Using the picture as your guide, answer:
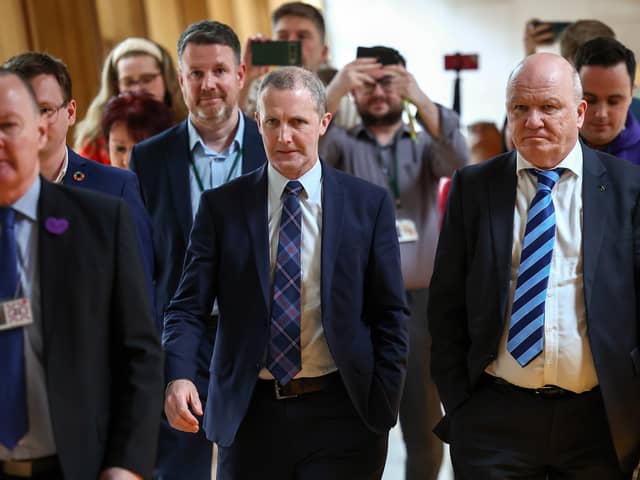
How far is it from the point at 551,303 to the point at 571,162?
0.41 m

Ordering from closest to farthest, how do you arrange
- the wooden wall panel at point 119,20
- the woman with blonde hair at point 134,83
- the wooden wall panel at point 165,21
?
the woman with blonde hair at point 134,83, the wooden wall panel at point 119,20, the wooden wall panel at point 165,21

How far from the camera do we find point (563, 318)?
2.76 metres

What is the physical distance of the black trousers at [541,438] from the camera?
2787mm

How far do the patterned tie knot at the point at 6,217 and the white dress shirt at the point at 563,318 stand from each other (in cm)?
142

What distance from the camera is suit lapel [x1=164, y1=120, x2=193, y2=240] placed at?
352 centimetres

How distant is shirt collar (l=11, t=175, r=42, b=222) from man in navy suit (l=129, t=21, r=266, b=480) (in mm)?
1360

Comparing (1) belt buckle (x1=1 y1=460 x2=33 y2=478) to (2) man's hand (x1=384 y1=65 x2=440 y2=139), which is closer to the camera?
(1) belt buckle (x1=1 y1=460 x2=33 y2=478)

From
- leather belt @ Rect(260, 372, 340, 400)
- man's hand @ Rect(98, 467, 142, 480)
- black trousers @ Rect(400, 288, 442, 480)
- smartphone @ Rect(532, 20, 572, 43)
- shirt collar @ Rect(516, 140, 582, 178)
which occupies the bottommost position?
black trousers @ Rect(400, 288, 442, 480)

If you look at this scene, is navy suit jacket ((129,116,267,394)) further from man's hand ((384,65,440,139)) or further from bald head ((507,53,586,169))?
bald head ((507,53,586,169))

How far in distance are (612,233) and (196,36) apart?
1680mm

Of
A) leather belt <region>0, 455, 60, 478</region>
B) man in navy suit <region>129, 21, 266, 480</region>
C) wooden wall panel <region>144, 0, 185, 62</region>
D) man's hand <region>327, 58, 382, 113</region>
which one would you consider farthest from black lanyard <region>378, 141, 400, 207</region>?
wooden wall panel <region>144, 0, 185, 62</region>

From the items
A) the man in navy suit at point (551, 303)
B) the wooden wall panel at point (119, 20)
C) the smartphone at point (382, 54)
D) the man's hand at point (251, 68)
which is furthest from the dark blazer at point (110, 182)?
the wooden wall panel at point (119, 20)

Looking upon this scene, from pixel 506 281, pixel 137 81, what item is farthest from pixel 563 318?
pixel 137 81

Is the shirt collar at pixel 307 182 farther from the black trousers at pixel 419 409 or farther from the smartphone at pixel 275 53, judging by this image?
the smartphone at pixel 275 53
